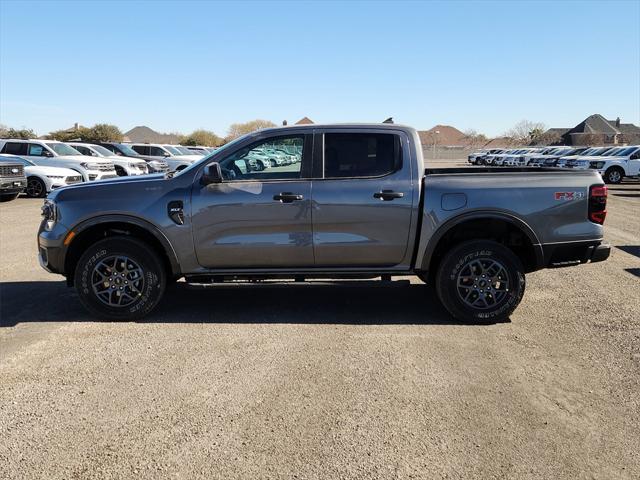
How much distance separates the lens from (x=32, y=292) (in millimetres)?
6941

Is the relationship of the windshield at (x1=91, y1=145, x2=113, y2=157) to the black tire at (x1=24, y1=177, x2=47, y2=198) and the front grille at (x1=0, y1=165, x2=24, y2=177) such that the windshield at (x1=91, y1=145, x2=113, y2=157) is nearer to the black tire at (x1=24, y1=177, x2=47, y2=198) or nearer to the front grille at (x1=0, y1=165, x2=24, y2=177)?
the black tire at (x1=24, y1=177, x2=47, y2=198)

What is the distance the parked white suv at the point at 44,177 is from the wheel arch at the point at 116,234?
13952 millimetres

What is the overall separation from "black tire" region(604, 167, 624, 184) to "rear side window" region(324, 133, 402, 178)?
80.7 ft

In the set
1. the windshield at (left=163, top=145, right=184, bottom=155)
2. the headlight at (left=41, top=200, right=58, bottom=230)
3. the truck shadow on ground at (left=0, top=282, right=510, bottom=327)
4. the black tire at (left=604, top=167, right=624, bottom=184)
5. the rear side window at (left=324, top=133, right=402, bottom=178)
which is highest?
the rear side window at (left=324, top=133, right=402, bottom=178)

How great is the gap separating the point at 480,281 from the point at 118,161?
1946 centimetres

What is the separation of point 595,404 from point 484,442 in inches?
41.8

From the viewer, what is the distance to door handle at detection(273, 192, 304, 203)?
5582 mm

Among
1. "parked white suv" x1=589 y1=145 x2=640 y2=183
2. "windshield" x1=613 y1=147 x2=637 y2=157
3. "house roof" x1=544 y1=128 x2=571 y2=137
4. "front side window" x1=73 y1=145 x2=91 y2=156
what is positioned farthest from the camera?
"house roof" x1=544 y1=128 x2=571 y2=137

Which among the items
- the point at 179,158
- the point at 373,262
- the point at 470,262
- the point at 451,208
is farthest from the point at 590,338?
the point at 179,158

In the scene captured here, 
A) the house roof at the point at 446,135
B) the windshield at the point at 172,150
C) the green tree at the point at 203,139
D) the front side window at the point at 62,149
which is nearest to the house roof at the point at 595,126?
the house roof at the point at 446,135

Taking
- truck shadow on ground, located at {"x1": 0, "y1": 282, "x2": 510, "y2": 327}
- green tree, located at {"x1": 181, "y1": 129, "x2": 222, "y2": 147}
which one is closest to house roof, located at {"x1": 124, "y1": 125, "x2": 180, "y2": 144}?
green tree, located at {"x1": 181, "y1": 129, "x2": 222, "y2": 147}

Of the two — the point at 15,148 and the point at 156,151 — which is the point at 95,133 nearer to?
the point at 156,151

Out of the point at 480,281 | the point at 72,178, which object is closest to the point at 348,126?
the point at 480,281

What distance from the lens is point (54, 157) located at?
2053 centimetres
